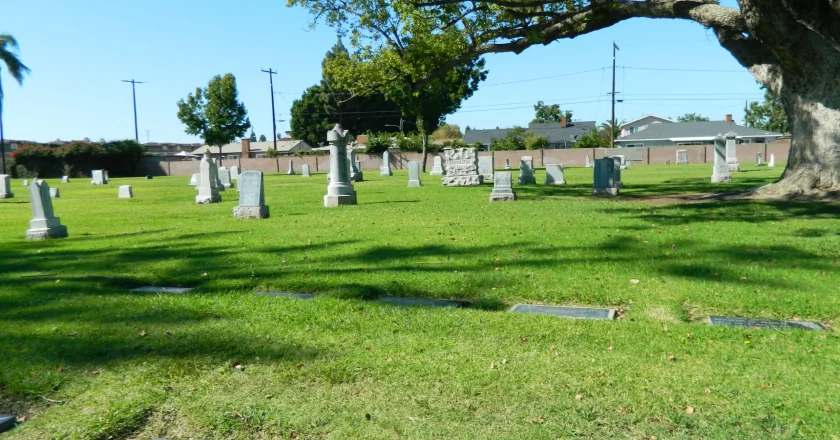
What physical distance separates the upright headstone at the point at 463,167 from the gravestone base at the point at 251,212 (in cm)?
1173

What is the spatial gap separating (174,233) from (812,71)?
13.4 m

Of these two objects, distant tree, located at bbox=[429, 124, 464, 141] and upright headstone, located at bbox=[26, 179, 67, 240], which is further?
distant tree, located at bbox=[429, 124, 464, 141]

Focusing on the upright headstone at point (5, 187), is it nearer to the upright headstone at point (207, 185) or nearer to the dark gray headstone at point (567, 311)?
the upright headstone at point (207, 185)

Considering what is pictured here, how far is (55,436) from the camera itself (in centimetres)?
355

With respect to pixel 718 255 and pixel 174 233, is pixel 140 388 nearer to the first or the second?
pixel 718 255

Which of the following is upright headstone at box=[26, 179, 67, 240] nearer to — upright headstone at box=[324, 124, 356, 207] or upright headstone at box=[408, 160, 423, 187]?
upright headstone at box=[324, 124, 356, 207]

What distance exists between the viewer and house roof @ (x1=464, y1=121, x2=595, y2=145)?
271 feet

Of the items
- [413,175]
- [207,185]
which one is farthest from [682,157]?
[207,185]

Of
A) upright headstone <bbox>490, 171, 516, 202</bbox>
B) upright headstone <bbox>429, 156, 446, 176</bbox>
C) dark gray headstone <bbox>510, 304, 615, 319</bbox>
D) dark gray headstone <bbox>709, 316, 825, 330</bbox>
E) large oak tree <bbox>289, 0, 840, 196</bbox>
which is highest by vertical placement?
large oak tree <bbox>289, 0, 840, 196</bbox>

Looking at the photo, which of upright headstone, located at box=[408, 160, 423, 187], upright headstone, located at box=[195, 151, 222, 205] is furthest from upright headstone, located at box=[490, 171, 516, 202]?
upright headstone, located at box=[408, 160, 423, 187]

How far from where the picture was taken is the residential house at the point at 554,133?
8188 cm

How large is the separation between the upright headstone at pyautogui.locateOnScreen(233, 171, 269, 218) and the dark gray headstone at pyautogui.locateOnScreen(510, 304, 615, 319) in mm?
9013

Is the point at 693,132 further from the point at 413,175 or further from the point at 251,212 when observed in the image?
the point at 251,212

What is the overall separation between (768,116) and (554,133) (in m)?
33.5
